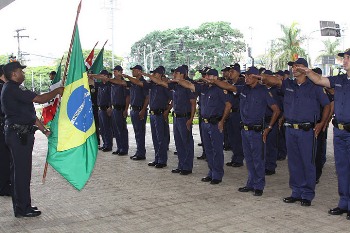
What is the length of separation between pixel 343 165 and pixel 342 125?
48 cm

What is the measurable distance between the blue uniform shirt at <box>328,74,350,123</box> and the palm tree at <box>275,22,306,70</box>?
3329 cm

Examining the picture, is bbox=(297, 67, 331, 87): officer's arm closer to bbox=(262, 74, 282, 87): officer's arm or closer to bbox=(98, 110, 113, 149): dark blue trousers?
bbox=(262, 74, 282, 87): officer's arm

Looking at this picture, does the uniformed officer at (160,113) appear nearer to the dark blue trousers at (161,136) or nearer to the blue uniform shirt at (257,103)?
the dark blue trousers at (161,136)

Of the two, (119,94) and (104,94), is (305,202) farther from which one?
(104,94)

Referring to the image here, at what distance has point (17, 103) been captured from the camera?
4.73 m

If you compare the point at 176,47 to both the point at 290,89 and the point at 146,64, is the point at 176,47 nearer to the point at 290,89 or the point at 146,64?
the point at 146,64

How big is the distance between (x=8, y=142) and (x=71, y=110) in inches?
32.0

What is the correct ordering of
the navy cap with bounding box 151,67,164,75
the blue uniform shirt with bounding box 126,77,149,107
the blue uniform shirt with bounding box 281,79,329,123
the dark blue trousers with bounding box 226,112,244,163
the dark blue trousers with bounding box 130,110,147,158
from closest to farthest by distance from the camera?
1. the blue uniform shirt with bounding box 281,79,329,123
2. the navy cap with bounding box 151,67,164,75
3. the dark blue trousers with bounding box 226,112,244,163
4. the blue uniform shirt with bounding box 126,77,149,107
5. the dark blue trousers with bounding box 130,110,147,158

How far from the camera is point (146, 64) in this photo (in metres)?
53.7

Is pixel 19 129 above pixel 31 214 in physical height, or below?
above

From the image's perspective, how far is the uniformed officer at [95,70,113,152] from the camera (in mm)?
9453

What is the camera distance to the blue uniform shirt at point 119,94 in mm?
8867

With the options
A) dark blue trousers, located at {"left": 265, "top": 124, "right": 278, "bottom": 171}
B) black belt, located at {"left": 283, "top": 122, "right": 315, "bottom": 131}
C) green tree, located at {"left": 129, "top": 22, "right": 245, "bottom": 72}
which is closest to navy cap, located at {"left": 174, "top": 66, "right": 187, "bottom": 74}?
dark blue trousers, located at {"left": 265, "top": 124, "right": 278, "bottom": 171}

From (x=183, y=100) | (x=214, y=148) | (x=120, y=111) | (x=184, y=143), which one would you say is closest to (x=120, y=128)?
(x=120, y=111)
